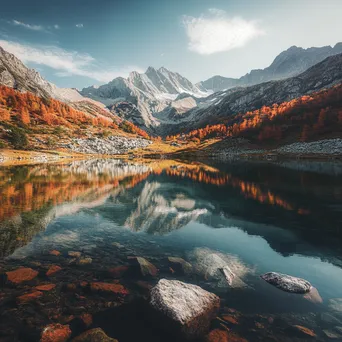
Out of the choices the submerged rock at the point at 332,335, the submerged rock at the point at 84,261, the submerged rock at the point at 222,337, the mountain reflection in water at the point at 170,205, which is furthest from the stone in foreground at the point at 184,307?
the mountain reflection in water at the point at 170,205

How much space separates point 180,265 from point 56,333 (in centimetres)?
838

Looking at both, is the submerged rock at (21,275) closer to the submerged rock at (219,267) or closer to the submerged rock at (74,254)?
the submerged rock at (74,254)

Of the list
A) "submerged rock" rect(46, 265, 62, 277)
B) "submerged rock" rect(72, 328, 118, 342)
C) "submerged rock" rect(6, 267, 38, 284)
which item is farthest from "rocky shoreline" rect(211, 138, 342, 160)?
"submerged rock" rect(6, 267, 38, 284)

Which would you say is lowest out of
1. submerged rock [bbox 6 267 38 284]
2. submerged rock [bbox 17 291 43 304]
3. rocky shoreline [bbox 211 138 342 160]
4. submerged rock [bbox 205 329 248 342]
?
submerged rock [bbox 205 329 248 342]

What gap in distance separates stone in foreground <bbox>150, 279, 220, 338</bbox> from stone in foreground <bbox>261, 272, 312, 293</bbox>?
407cm

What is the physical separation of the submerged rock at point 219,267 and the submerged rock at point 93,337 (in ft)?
22.6

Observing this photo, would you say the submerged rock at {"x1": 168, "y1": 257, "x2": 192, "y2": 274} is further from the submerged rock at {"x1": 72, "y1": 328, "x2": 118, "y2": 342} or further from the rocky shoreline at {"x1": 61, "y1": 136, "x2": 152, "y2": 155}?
the rocky shoreline at {"x1": 61, "y1": 136, "x2": 152, "y2": 155}

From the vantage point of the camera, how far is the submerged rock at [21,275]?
1283 centimetres

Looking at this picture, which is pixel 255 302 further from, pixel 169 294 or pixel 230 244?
pixel 230 244

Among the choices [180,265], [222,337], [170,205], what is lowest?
[170,205]

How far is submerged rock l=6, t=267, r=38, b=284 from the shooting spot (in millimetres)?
12828

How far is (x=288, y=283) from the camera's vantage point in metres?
12.9

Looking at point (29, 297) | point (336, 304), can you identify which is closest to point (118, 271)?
point (29, 297)

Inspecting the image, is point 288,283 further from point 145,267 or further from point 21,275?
point 21,275
